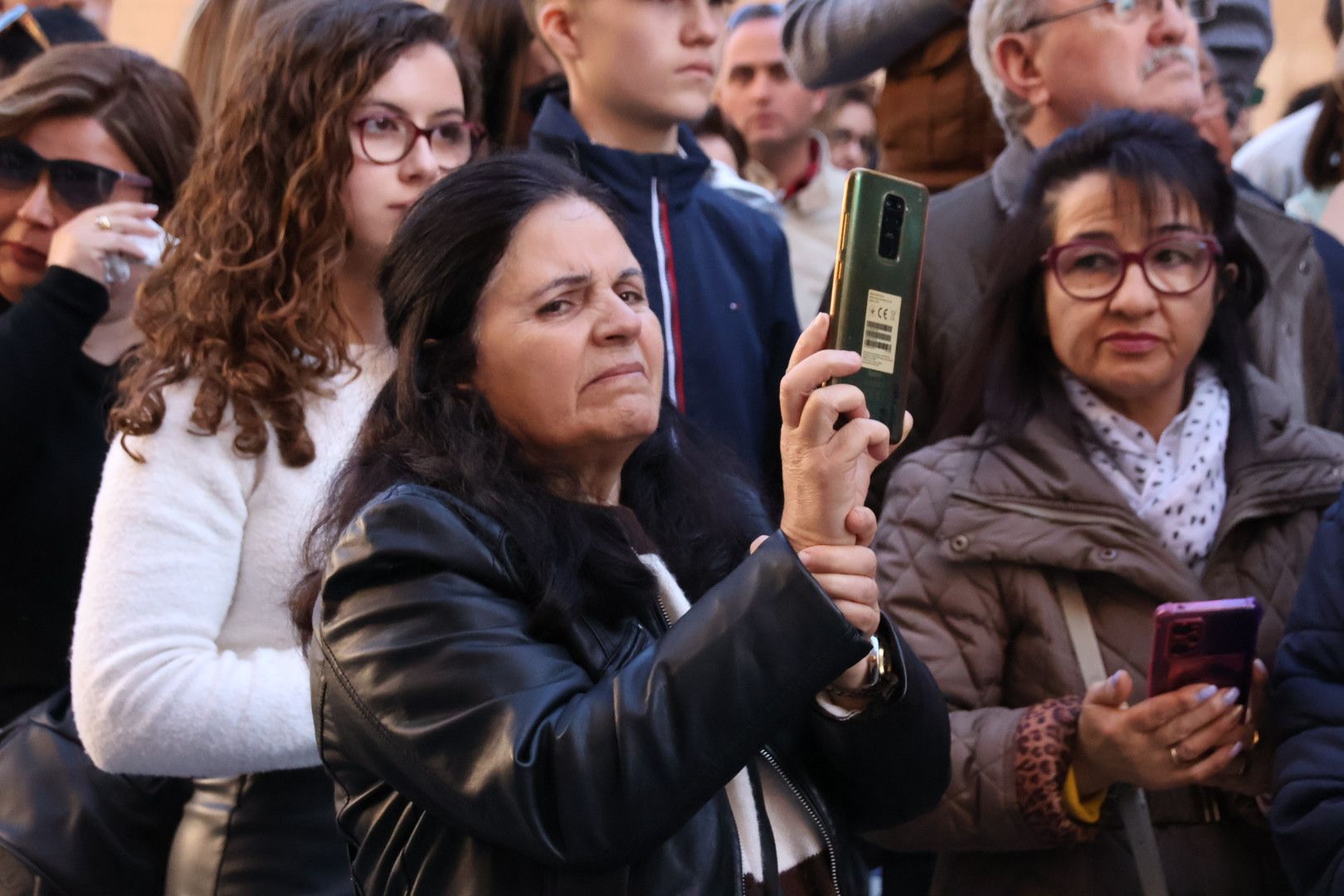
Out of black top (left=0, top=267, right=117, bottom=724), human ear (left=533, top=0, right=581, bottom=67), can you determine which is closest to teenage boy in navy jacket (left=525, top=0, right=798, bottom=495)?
human ear (left=533, top=0, right=581, bottom=67)

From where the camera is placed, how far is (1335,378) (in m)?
3.19

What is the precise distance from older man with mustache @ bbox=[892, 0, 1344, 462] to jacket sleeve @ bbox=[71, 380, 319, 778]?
1.40 m

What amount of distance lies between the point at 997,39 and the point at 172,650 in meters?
2.08

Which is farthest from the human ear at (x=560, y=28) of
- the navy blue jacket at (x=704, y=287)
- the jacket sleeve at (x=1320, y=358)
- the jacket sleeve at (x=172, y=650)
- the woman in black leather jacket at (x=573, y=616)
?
the jacket sleeve at (x=1320, y=358)

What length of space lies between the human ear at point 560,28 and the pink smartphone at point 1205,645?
1.68m

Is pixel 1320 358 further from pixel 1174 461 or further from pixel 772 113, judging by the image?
pixel 772 113

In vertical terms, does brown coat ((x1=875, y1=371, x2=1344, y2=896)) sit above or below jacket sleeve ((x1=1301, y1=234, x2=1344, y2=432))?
below

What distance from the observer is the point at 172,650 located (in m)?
2.25

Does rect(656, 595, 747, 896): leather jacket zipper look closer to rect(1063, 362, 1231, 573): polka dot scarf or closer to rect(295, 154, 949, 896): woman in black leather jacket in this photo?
rect(295, 154, 949, 896): woman in black leather jacket

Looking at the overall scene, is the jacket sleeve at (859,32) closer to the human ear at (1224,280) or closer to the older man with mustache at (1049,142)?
the older man with mustache at (1049,142)

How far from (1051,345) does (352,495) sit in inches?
57.9

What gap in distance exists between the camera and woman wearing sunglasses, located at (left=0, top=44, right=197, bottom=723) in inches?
109

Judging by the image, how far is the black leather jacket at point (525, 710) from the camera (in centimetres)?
163

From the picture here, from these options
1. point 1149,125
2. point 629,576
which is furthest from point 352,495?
point 1149,125
